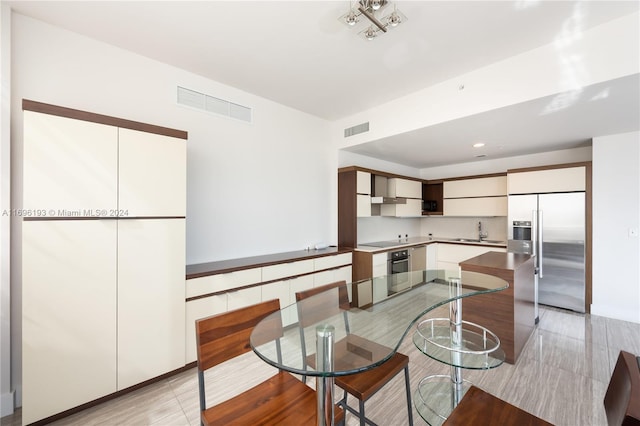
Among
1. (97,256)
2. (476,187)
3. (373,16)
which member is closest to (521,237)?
(476,187)

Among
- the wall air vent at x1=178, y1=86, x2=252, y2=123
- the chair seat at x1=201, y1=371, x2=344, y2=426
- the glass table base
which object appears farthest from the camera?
the wall air vent at x1=178, y1=86, x2=252, y2=123

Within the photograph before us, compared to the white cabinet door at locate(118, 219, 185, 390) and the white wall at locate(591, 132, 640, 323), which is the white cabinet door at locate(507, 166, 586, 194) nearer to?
the white wall at locate(591, 132, 640, 323)

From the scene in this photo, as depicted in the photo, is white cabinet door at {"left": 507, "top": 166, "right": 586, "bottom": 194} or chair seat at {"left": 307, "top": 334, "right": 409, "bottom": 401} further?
white cabinet door at {"left": 507, "top": 166, "right": 586, "bottom": 194}

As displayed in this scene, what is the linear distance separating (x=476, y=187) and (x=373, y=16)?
4.46m

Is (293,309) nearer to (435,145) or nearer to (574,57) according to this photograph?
(574,57)

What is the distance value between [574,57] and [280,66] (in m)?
2.70

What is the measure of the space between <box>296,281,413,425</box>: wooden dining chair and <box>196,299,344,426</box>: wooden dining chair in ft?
0.56

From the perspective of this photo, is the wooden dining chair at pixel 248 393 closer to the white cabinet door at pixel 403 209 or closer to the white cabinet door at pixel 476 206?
the white cabinet door at pixel 403 209

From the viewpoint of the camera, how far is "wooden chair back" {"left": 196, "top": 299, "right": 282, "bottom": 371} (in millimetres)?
1235

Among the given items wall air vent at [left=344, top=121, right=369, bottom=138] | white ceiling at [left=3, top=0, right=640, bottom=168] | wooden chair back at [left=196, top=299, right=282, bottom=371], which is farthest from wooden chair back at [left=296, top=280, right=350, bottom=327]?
wall air vent at [left=344, top=121, right=369, bottom=138]

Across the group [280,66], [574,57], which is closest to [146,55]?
[280,66]

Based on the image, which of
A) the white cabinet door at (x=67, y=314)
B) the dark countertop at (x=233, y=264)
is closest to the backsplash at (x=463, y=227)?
the dark countertop at (x=233, y=264)

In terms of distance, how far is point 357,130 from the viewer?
411 cm

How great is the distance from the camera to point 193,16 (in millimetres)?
2113
